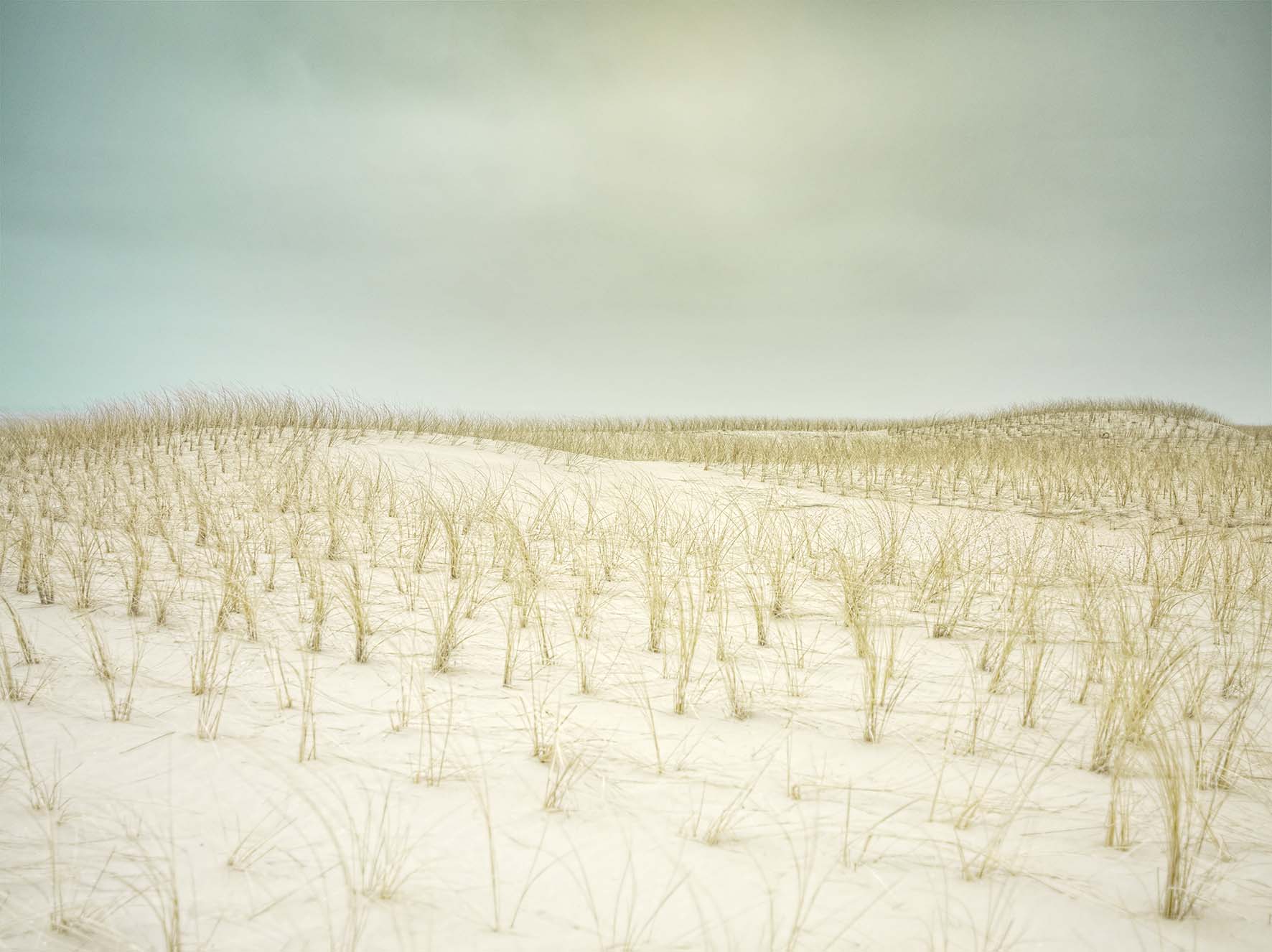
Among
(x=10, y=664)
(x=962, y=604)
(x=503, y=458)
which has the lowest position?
(x=10, y=664)

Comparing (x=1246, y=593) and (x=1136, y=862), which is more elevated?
(x=1246, y=593)

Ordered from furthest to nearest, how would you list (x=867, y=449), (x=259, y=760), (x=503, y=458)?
(x=867, y=449) < (x=503, y=458) < (x=259, y=760)

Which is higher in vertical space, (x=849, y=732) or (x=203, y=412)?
(x=203, y=412)

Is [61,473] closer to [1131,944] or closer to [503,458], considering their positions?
[503,458]

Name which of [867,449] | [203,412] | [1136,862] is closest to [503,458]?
[203,412]

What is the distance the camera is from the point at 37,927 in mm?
1505

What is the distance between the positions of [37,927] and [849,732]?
2690 millimetres

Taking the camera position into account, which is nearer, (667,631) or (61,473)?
(667,631)

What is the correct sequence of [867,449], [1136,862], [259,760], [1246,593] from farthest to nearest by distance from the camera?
[867,449]
[1246,593]
[259,760]
[1136,862]

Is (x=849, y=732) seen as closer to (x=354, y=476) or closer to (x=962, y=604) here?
(x=962, y=604)

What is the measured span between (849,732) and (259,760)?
239 cm

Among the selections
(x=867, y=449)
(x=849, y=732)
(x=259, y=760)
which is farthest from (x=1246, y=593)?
(x=867, y=449)

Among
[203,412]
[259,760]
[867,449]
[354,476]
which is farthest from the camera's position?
[867,449]

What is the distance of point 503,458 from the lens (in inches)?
442
